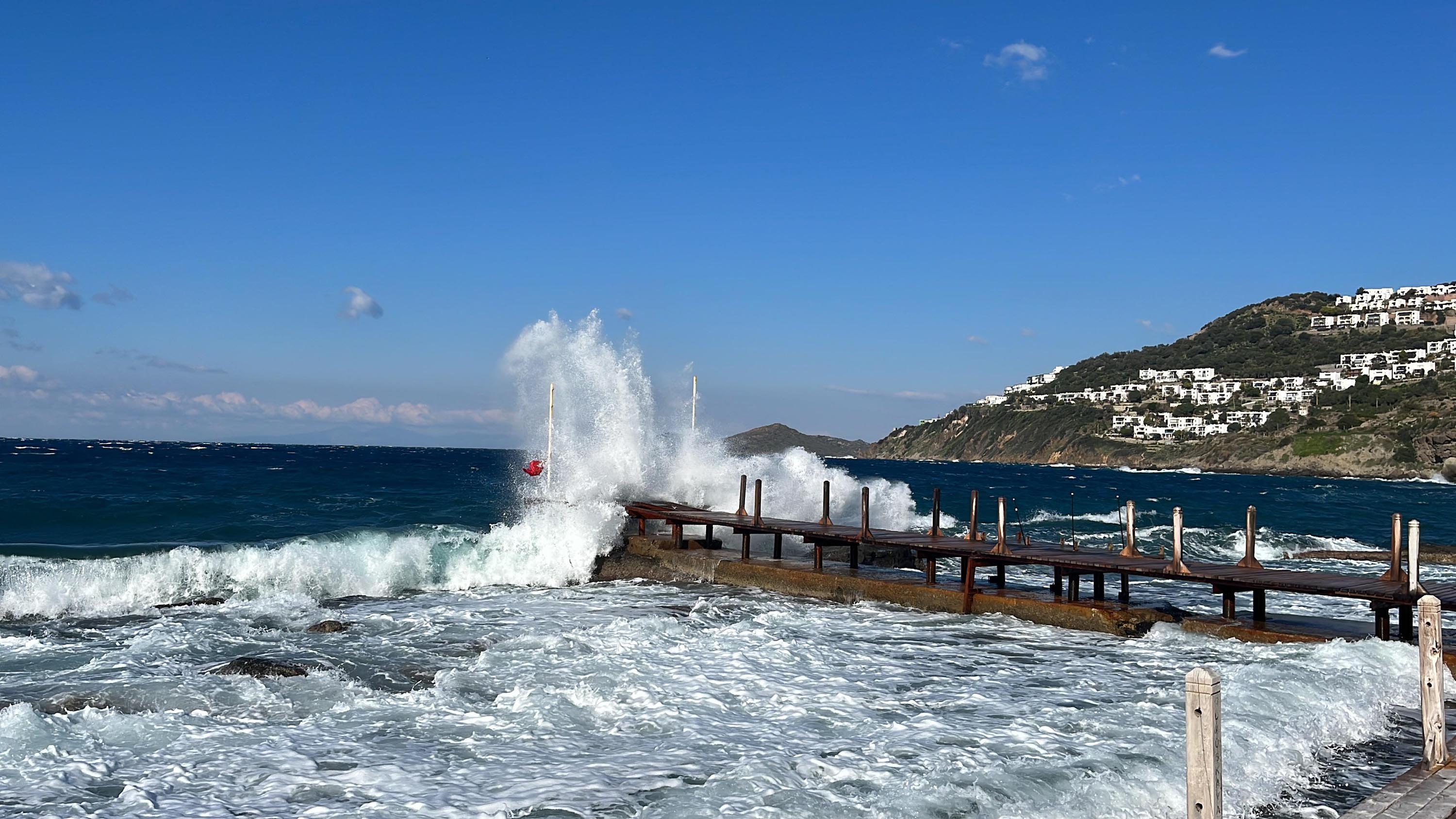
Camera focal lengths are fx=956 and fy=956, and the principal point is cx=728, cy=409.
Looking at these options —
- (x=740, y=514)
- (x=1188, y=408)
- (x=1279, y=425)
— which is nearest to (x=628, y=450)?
(x=740, y=514)

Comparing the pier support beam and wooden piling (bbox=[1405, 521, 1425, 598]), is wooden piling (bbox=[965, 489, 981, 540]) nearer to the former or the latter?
the pier support beam

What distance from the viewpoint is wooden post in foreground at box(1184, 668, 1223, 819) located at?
4.91 meters

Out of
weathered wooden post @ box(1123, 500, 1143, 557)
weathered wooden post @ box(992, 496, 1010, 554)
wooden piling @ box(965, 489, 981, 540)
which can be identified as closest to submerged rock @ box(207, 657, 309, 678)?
weathered wooden post @ box(992, 496, 1010, 554)

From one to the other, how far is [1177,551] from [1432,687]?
787 cm

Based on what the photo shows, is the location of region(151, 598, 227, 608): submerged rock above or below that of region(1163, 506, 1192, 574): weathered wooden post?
below

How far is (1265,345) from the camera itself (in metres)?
164

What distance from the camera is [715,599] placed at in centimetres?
1767

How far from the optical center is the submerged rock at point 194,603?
55.5 feet

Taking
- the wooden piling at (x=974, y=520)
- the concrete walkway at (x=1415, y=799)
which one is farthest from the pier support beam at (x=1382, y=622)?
the concrete walkway at (x=1415, y=799)

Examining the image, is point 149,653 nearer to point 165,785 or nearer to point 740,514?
point 165,785

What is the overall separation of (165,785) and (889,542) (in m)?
13.1

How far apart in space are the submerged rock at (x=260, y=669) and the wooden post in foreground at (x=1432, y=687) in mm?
10983

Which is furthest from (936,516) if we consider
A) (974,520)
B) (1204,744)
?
(1204,744)

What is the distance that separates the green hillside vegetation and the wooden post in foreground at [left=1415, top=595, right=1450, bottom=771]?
151m
